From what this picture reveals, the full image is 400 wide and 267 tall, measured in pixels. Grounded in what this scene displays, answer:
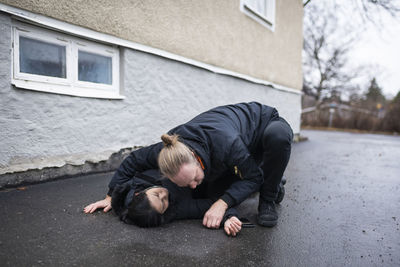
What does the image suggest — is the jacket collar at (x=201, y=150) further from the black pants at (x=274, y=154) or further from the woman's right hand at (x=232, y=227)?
the black pants at (x=274, y=154)

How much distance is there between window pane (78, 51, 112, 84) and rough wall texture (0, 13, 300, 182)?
0.76 feet

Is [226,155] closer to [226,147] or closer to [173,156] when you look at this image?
[226,147]

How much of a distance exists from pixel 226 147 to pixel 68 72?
2.47 m

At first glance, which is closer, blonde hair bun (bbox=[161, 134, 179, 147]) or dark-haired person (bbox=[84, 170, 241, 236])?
blonde hair bun (bbox=[161, 134, 179, 147])

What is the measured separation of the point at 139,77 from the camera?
4074mm

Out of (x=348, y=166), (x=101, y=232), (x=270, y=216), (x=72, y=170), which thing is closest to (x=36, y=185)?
(x=72, y=170)

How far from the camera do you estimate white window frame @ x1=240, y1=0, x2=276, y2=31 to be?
20.6 feet

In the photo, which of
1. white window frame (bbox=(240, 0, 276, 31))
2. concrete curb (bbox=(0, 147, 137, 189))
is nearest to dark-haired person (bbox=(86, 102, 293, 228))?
concrete curb (bbox=(0, 147, 137, 189))

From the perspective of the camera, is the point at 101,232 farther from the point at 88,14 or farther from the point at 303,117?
the point at 303,117

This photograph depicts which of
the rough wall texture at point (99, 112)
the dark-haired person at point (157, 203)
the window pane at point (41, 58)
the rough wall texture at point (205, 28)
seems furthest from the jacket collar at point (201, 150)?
the rough wall texture at point (205, 28)

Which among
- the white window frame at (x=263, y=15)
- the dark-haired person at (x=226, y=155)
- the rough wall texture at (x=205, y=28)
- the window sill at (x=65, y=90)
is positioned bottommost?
the dark-haired person at (x=226, y=155)

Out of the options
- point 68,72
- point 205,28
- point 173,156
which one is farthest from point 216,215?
point 205,28

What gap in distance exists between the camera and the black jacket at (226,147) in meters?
1.99

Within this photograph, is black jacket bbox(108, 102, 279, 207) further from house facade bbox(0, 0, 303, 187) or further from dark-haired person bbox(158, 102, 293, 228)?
house facade bbox(0, 0, 303, 187)
